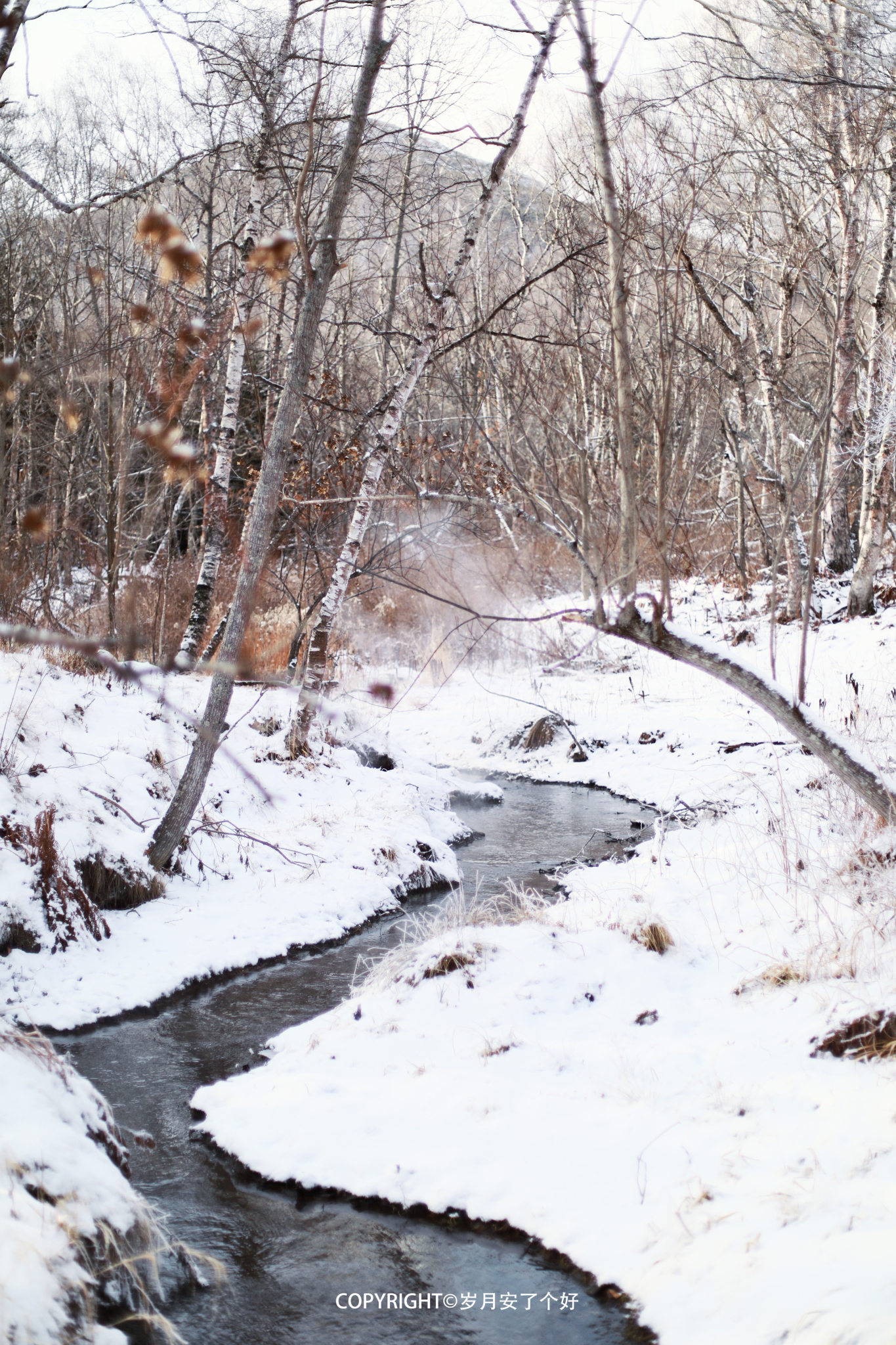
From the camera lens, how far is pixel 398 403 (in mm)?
8016

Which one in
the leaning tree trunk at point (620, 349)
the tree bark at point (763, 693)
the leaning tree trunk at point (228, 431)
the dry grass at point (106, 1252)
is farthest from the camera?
the leaning tree trunk at point (228, 431)

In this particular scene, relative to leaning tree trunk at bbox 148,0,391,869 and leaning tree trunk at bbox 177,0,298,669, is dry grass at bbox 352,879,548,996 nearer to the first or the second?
leaning tree trunk at bbox 148,0,391,869

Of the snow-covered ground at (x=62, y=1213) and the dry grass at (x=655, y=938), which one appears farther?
the dry grass at (x=655, y=938)

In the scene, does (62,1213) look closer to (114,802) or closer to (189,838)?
(114,802)

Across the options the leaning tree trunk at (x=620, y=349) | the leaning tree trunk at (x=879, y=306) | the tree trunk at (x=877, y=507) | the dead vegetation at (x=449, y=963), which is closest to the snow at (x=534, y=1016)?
the dead vegetation at (x=449, y=963)

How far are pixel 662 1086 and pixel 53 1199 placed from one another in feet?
7.68

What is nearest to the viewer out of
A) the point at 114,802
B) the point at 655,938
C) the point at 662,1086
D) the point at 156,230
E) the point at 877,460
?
the point at 156,230

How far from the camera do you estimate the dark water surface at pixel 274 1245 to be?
284 cm

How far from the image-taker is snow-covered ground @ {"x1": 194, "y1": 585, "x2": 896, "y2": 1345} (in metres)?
2.78

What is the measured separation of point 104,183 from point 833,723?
16.6 metres

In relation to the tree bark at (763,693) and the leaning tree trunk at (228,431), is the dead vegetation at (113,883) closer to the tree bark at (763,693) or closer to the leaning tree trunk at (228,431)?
the leaning tree trunk at (228,431)

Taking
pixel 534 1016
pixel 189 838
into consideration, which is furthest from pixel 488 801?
pixel 534 1016

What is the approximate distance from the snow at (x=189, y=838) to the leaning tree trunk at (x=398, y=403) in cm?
65

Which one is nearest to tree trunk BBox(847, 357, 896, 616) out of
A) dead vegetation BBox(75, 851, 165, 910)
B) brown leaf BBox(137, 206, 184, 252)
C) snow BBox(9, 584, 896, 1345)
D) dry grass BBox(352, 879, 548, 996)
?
snow BBox(9, 584, 896, 1345)
